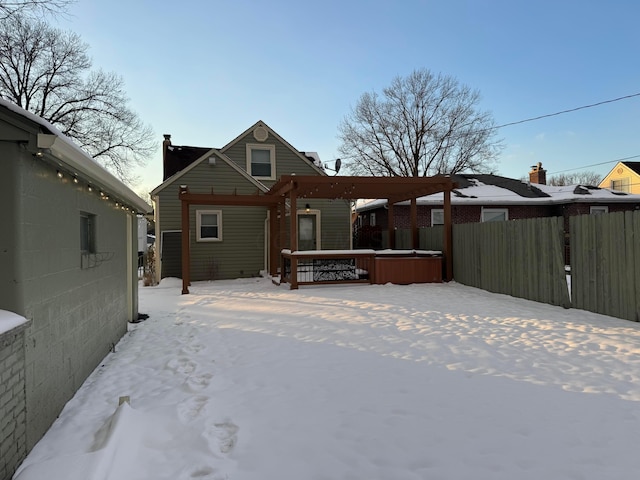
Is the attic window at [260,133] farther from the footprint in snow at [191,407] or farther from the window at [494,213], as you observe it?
the footprint in snow at [191,407]

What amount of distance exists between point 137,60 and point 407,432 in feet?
28.6

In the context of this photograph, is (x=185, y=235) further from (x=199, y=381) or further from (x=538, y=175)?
(x=538, y=175)

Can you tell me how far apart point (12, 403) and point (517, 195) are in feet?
67.6

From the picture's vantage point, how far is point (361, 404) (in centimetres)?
327

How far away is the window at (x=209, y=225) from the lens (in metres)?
14.3

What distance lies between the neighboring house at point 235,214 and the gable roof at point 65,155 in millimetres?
8821

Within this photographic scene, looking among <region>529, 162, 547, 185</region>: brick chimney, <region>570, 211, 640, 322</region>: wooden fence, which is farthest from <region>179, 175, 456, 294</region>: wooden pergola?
<region>529, 162, 547, 185</region>: brick chimney

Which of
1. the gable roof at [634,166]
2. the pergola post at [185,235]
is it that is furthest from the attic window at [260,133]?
the gable roof at [634,166]

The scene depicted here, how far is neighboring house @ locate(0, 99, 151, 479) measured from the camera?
247 centimetres

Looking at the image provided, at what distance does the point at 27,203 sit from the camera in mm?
2658

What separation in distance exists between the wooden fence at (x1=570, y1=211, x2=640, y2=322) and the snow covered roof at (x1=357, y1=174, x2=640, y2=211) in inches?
427

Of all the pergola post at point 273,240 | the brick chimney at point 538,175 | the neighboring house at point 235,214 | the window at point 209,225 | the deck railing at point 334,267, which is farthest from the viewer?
the brick chimney at point 538,175

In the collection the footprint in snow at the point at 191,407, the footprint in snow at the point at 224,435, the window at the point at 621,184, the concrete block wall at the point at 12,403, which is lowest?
the footprint in snow at the point at 224,435

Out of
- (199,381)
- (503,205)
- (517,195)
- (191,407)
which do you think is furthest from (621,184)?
(191,407)
